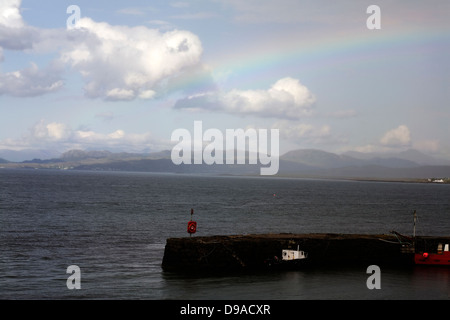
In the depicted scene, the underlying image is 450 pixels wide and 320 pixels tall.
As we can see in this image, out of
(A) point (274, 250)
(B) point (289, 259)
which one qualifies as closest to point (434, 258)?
(B) point (289, 259)

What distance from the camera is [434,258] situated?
56531 millimetres

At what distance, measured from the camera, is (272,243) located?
5478cm

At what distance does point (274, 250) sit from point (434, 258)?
17.8m

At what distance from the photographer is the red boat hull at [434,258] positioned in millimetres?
56156

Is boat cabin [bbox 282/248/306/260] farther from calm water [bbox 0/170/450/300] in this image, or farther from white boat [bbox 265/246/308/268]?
calm water [bbox 0/170/450/300]

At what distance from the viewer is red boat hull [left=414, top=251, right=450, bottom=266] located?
5616 centimetres

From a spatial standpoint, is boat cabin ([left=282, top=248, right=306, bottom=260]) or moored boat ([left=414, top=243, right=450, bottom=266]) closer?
boat cabin ([left=282, top=248, right=306, bottom=260])

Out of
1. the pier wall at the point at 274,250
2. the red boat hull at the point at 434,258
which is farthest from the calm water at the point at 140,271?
the pier wall at the point at 274,250

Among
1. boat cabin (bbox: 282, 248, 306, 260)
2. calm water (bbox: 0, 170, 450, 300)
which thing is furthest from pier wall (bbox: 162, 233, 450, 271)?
calm water (bbox: 0, 170, 450, 300)

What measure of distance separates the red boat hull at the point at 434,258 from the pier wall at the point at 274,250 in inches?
43.9

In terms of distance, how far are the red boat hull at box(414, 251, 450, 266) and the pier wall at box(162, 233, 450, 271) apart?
1.12 meters
